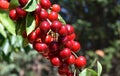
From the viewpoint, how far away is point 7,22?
3.64 feet

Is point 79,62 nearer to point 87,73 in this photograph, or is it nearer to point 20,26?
point 87,73

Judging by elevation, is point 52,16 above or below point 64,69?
above

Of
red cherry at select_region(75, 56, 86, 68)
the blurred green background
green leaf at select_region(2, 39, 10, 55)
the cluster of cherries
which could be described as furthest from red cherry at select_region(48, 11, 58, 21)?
the blurred green background

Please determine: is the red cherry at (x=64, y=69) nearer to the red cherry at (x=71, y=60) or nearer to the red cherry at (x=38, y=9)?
the red cherry at (x=71, y=60)

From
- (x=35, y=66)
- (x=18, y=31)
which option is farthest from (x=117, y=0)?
(x=18, y=31)

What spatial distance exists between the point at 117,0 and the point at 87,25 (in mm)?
705

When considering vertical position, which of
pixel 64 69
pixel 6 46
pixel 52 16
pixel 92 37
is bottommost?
pixel 64 69

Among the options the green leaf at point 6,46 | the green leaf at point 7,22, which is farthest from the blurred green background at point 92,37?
the green leaf at point 7,22

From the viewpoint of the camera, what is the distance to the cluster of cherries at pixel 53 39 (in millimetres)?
956

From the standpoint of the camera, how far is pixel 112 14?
7121 millimetres

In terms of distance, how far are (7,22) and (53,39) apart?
0.19 meters

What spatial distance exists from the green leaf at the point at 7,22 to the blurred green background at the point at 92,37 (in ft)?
17.1

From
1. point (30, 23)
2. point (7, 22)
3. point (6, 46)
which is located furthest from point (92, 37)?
point (30, 23)

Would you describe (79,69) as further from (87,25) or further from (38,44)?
(87,25)
